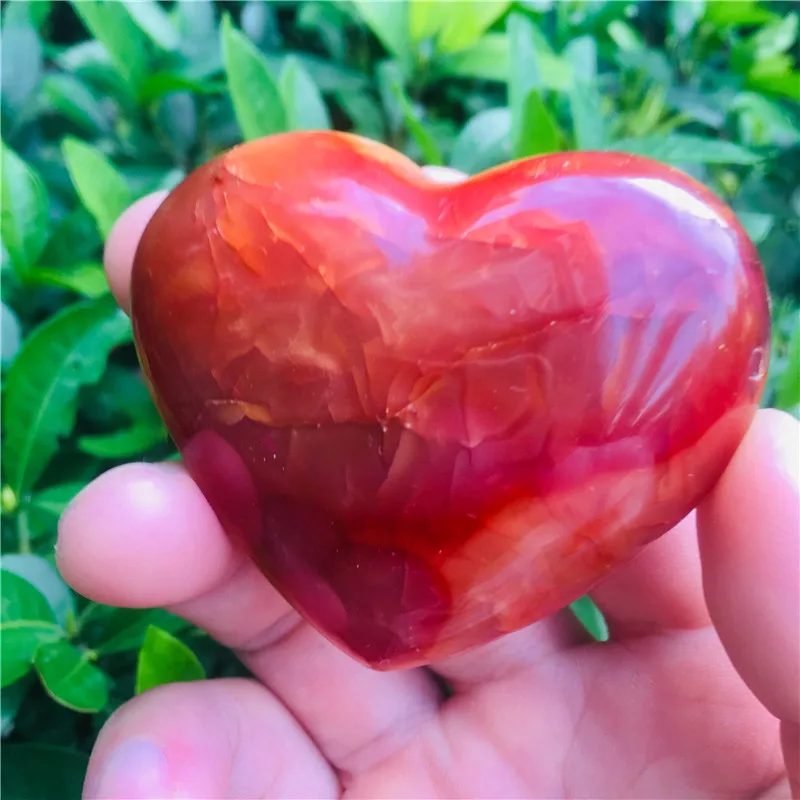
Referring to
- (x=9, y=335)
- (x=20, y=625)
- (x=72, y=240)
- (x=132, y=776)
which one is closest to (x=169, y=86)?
(x=72, y=240)

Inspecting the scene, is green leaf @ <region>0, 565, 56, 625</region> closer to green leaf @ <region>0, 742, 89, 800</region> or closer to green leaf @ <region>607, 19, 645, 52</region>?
green leaf @ <region>0, 742, 89, 800</region>

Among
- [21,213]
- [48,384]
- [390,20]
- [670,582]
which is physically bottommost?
[670,582]

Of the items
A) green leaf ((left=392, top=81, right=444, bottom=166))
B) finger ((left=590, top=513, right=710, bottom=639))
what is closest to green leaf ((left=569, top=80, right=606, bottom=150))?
green leaf ((left=392, top=81, right=444, bottom=166))

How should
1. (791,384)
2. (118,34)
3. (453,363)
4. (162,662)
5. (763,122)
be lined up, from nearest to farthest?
(453,363) < (162,662) < (791,384) < (118,34) < (763,122)

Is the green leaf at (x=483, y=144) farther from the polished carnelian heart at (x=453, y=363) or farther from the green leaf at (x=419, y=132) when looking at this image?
the polished carnelian heart at (x=453, y=363)

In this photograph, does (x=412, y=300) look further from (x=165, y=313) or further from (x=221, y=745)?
(x=221, y=745)

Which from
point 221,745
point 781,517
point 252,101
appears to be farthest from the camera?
point 252,101

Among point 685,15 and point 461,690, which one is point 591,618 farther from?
point 685,15

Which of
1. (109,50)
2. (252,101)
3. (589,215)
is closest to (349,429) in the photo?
(589,215)
